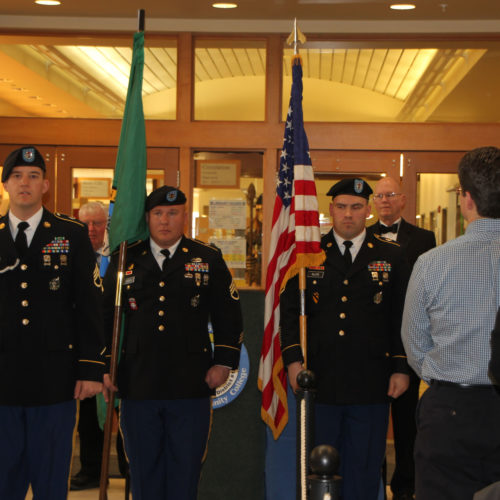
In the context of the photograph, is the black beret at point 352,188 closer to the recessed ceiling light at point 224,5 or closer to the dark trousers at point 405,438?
the dark trousers at point 405,438

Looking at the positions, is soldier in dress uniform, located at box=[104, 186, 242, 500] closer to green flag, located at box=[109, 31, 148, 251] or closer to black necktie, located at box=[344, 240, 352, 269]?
green flag, located at box=[109, 31, 148, 251]

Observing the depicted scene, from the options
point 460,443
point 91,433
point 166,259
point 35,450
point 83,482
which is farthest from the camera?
point 91,433

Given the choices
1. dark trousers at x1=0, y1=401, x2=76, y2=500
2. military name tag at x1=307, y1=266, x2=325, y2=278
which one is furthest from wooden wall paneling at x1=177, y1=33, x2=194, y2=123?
dark trousers at x1=0, y1=401, x2=76, y2=500

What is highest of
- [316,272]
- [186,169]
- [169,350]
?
[186,169]

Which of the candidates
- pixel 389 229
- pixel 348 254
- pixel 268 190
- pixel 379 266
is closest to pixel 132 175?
pixel 348 254

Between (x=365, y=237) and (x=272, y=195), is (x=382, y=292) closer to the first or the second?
(x=365, y=237)

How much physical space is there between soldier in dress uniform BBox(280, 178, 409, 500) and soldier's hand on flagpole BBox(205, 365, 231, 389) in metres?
0.28

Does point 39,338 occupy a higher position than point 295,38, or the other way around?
point 295,38

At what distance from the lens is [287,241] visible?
3994 mm

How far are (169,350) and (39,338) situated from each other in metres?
0.57

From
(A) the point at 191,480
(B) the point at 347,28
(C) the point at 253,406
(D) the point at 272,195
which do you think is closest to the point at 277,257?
(C) the point at 253,406

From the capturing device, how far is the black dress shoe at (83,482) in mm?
4893

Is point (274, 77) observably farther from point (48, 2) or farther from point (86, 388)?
point (86, 388)

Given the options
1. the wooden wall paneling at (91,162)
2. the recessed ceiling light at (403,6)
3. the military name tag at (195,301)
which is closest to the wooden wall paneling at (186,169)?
the wooden wall paneling at (91,162)
